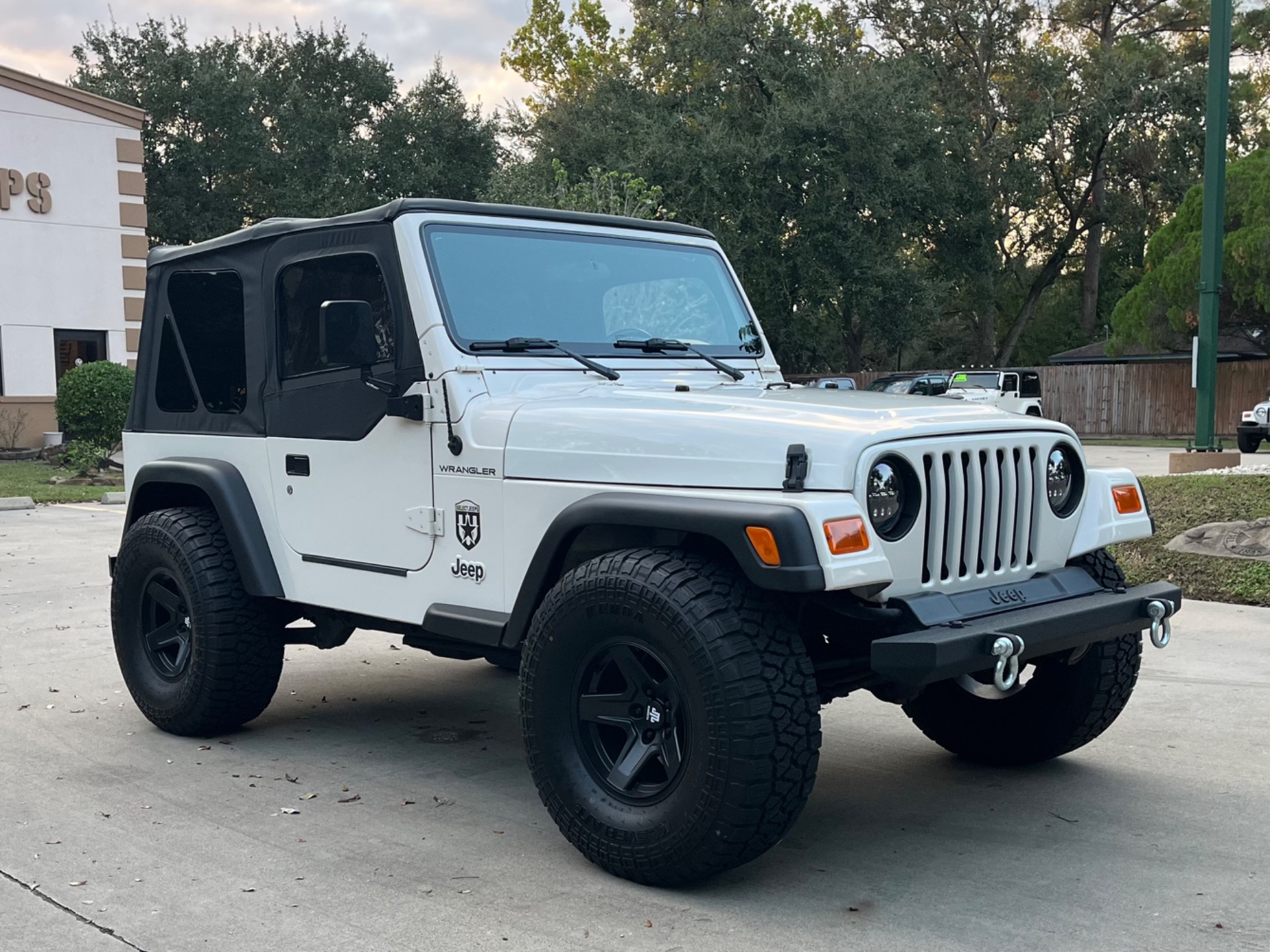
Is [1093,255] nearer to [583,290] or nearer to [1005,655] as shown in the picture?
[583,290]

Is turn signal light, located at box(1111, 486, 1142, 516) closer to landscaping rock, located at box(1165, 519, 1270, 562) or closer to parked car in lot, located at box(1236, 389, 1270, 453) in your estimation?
landscaping rock, located at box(1165, 519, 1270, 562)

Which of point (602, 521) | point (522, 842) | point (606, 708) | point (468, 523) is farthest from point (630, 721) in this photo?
point (468, 523)

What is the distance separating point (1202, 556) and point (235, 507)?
695cm

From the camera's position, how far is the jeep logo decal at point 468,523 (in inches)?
179

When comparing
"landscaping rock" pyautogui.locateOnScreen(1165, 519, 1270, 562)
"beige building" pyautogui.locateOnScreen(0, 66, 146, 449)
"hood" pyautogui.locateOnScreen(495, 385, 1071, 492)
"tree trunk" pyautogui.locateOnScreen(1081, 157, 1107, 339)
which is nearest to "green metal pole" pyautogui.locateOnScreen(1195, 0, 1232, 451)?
"landscaping rock" pyautogui.locateOnScreen(1165, 519, 1270, 562)

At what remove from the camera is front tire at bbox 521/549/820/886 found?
3.63m

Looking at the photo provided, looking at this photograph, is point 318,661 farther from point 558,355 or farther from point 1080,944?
point 1080,944

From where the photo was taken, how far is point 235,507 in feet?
18.0

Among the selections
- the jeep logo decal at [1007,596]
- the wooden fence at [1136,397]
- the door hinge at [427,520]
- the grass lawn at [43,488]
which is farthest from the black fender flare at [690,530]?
the wooden fence at [1136,397]

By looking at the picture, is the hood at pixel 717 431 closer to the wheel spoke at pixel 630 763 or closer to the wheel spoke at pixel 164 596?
the wheel spoke at pixel 630 763

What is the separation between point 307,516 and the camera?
527 centimetres

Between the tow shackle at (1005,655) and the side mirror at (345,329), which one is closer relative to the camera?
the tow shackle at (1005,655)

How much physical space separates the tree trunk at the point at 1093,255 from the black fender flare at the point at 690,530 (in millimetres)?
40171

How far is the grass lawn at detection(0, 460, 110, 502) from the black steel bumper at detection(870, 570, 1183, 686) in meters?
15.2
